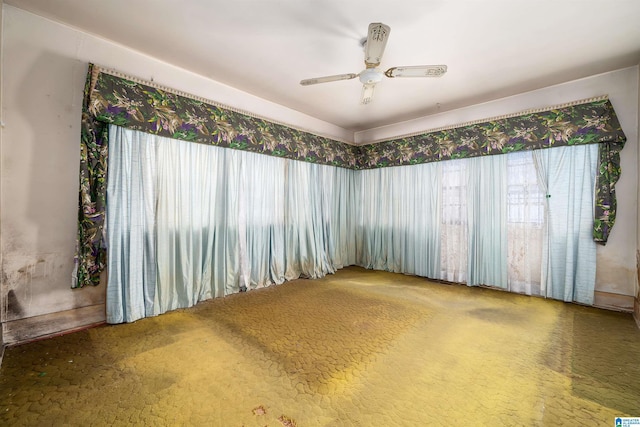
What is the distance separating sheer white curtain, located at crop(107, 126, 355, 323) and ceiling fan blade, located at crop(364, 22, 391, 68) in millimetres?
2232

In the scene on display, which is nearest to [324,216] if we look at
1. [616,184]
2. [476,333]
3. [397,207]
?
[397,207]

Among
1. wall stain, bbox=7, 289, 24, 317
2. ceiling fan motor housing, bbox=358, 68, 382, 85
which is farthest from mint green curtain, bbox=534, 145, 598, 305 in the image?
wall stain, bbox=7, 289, 24, 317

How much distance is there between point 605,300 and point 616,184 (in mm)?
→ 1375

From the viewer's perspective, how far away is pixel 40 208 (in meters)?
2.41

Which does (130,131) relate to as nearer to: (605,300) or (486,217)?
(486,217)

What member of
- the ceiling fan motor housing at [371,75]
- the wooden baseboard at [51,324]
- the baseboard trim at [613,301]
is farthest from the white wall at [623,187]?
the wooden baseboard at [51,324]

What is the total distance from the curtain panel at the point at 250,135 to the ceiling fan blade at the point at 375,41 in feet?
6.81

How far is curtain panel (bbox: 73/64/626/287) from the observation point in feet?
8.28

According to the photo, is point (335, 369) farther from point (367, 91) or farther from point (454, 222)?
point (454, 222)

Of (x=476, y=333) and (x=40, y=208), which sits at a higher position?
(x=40, y=208)

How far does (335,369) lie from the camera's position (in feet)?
6.48

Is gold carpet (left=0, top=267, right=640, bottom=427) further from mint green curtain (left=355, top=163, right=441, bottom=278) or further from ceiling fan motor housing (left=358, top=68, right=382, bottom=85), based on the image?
ceiling fan motor housing (left=358, top=68, right=382, bottom=85)

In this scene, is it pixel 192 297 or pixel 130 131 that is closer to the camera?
pixel 130 131

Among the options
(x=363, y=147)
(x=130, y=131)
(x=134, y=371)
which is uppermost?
(x=363, y=147)
